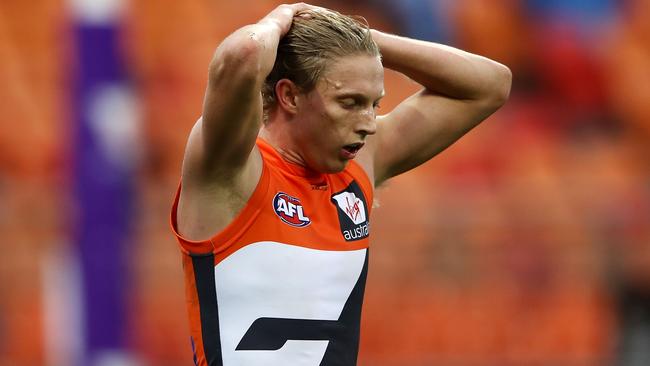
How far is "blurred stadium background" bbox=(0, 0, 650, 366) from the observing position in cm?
838

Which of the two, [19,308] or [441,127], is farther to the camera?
[19,308]

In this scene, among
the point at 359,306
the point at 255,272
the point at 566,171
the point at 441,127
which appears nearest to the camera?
the point at 255,272

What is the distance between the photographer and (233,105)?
3.21 metres

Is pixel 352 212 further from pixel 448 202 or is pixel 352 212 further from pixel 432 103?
pixel 448 202

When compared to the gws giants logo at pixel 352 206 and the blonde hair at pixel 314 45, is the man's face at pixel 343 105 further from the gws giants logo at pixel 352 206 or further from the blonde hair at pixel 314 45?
the gws giants logo at pixel 352 206

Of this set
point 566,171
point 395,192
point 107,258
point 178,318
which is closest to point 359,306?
point 107,258

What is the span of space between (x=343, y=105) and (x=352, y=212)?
0.40 meters

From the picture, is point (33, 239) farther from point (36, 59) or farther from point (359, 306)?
point (359, 306)

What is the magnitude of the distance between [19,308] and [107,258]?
10.9 ft

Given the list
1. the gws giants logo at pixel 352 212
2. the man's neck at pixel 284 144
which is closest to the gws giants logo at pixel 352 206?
the gws giants logo at pixel 352 212

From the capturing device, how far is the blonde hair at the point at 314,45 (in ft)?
11.2

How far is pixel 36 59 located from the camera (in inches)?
399

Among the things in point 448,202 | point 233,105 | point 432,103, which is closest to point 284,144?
point 233,105

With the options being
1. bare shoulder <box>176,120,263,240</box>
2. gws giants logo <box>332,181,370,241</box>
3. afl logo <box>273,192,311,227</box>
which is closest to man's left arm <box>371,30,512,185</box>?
gws giants logo <box>332,181,370,241</box>
